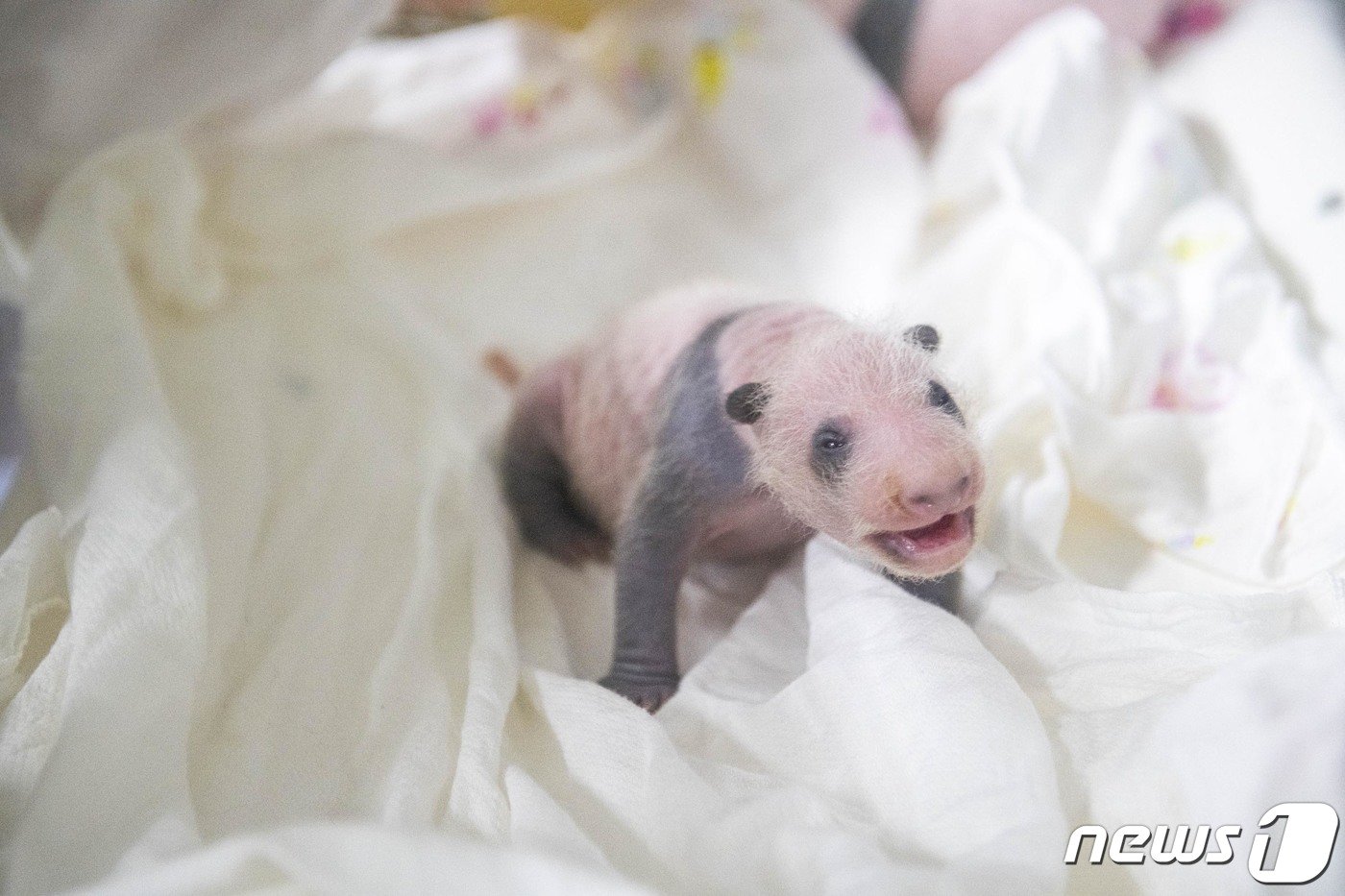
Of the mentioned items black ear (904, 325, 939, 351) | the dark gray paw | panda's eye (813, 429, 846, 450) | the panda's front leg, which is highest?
black ear (904, 325, 939, 351)

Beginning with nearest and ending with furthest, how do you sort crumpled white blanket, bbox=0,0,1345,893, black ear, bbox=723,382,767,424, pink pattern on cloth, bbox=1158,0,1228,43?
1. crumpled white blanket, bbox=0,0,1345,893
2. black ear, bbox=723,382,767,424
3. pink pattern on cloth, bbox=1158,0,1228,43

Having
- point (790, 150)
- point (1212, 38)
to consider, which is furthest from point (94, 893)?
point (1212, 38)

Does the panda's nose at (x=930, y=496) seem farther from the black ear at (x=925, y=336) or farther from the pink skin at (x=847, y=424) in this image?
the black ear at (x=925, y=336)

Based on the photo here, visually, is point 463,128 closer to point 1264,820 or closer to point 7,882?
point 7,882

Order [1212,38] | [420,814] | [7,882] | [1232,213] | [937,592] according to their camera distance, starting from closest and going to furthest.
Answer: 1. [7,882]
2. [420,814]
3. [937,592]
4. [1232,213]
5. [1212,38]

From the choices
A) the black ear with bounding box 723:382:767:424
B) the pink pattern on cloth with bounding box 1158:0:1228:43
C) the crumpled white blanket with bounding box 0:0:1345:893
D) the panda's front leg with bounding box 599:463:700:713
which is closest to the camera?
the crumpled white blanket with bounding box 0:0:1345:893

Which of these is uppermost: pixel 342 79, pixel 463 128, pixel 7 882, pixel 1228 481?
pixel 342 79

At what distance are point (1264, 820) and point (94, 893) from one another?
79 cm

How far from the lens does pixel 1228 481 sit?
1164mm

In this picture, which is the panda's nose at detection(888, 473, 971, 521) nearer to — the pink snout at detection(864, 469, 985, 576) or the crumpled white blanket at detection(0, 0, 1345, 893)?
the pink snout at detection(864, 469, 985, 576)

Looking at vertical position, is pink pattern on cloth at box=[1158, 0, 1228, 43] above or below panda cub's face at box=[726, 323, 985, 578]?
above

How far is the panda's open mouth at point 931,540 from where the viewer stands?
833mm

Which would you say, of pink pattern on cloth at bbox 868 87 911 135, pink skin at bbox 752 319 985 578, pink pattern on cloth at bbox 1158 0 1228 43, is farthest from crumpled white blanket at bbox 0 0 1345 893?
pink pattern on cloth at bbox 1158 0 1228 43

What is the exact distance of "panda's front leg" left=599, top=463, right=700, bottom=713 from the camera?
3.39ft
